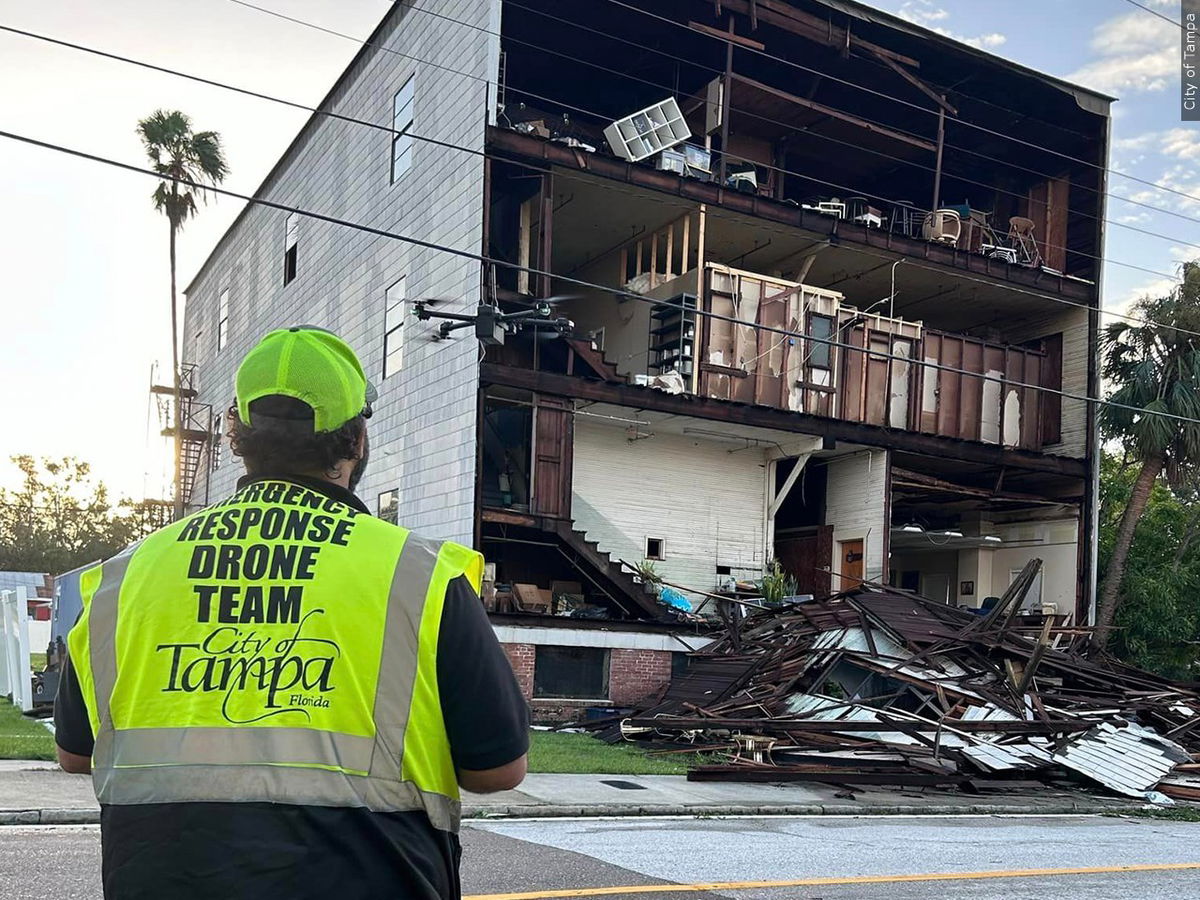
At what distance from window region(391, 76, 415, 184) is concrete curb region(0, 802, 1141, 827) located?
660 inches

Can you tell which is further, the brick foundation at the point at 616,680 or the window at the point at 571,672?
the window at the point at 571,672

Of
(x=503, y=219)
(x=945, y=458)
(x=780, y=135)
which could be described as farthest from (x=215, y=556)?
(x=780, y=135)

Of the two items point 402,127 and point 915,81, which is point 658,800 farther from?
point 915,81

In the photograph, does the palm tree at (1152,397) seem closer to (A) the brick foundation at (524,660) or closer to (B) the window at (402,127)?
(A) the brick foundation at (524,660)

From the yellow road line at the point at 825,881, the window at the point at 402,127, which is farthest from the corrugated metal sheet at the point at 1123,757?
the window at the point at 402,127

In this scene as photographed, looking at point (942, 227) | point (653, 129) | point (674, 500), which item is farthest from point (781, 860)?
point (942, 227)

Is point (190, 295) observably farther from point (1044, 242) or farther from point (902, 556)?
point (1044, 242)

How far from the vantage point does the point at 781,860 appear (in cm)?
877

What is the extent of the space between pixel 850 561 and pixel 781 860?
18333 millimetres

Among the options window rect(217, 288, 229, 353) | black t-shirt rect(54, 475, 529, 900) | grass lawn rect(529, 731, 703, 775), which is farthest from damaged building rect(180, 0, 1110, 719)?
black t-shirt rect(54, 475, 529, 900)

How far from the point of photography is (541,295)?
22531mm

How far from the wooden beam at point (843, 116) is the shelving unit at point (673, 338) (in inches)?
231

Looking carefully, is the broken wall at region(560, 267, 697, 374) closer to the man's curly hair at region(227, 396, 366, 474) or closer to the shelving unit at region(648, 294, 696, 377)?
the shelving unit at region(648, 294, 696, 377)

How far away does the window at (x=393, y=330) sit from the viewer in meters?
25.0
